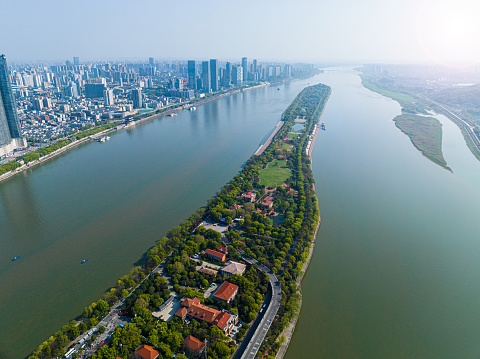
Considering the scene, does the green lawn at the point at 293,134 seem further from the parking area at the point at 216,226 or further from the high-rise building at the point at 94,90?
the high-rise building at the point at 94,90

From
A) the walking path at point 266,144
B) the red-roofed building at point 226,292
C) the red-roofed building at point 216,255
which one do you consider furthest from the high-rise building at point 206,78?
the red-roofed building at point 226,292

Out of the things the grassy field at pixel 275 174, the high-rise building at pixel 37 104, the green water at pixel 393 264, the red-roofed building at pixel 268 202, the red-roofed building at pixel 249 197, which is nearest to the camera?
the green water at pixel 393 264

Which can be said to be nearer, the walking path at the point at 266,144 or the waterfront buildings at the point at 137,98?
the walking path at the point at 266,144

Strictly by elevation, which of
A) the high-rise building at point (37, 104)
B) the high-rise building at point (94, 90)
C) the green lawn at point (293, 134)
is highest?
the high-rise building at point (94, 90)

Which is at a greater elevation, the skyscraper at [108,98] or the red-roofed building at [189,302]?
the skyscraper at [108,98]

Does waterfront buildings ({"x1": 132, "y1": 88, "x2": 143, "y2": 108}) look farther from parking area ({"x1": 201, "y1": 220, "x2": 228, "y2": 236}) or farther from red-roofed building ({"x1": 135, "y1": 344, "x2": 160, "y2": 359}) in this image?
red-roofed building ({"x1": 135, "y1": 344, "x2": 160, "y2": 359})

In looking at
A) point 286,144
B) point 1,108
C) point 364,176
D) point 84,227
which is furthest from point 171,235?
point 1,108

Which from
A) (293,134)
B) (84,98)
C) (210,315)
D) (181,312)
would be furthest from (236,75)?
(210,315)

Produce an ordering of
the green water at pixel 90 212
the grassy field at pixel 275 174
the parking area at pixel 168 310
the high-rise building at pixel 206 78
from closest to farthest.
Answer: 1. the parking area at pixel 168 310
2. the green water at pixel 90 212
3. the grassy field at pixel 275 174
4. the high-rise building at pixel 206 78
